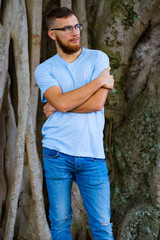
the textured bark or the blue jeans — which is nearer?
the blue jeans

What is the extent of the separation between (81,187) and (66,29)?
88 centimetres

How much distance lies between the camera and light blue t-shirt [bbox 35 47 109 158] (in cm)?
185

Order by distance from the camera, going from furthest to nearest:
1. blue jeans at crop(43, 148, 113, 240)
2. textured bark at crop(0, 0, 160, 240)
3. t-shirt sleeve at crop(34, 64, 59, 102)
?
textured bark at crop(0, 0, 160, 240) → t-shirt sleeve at crop(34, 64, 59, 102) → blue jeans at crop(43, 148, 113, 240)

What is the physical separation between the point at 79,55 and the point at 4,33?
1247mm

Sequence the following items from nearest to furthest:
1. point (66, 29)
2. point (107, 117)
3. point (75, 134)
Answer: point (75, 134)
point (66, 29)
point (107, 117)

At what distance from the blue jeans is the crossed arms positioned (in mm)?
254

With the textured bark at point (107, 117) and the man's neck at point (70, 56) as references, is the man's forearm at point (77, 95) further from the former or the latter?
the textured bark at point (107, 117)

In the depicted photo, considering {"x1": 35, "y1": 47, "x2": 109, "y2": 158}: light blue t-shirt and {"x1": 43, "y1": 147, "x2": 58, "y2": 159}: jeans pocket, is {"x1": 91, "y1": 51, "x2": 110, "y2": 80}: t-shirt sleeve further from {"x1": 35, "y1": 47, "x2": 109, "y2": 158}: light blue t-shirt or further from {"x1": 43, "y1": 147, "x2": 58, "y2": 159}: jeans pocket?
{"x1": 43, "y1": 147, "x2": 58, "y2": 159}: jeans pocket

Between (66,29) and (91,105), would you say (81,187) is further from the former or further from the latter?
(66,29)

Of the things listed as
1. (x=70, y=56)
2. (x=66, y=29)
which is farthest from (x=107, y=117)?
(x=66, y=29)

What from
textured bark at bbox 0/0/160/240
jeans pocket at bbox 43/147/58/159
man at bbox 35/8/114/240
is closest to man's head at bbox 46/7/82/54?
man at bbox 35/8/114/240

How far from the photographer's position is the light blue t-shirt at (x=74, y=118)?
1.85m

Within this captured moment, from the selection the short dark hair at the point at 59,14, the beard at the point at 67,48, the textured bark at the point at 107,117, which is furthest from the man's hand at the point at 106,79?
the textured bark at the point at 107,117

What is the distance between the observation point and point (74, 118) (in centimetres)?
189
